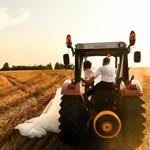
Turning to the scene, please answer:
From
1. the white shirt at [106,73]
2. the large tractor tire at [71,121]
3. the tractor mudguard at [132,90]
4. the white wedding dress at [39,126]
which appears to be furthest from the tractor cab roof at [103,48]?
the white wedding dress at [39,126]

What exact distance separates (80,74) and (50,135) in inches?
73.6

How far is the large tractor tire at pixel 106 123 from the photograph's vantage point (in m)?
7.94

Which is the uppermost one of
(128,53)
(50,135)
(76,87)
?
(128,53)

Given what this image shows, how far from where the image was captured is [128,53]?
8750 mm

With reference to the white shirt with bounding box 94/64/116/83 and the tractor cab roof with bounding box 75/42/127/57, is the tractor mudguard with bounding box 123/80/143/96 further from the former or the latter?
the tractor cab roof with bounding box 75/42/127/57

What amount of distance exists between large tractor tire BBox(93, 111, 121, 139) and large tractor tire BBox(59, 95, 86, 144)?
49 cm

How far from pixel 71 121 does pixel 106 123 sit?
761 mm

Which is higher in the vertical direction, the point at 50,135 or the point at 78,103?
the point at 78,103

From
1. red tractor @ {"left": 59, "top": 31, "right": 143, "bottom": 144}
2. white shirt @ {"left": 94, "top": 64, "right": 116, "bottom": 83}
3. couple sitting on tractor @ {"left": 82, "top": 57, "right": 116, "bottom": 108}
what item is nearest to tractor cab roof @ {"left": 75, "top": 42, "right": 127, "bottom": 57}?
red tractor @ {"left": 59, "top": 31, "right": 143, "bottom": 144}

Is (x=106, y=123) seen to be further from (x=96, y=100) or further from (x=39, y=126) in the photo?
Answer: (x=39, y=126)

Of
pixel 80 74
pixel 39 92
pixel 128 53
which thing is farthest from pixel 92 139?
pixel 39 92

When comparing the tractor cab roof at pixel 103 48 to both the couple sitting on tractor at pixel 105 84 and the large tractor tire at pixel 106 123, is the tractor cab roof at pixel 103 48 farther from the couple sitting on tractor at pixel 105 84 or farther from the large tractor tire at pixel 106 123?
the large tractor tire at pixel 106 123

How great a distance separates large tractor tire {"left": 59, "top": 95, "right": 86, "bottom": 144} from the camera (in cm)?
828

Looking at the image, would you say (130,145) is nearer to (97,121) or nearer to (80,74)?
(97,121)
